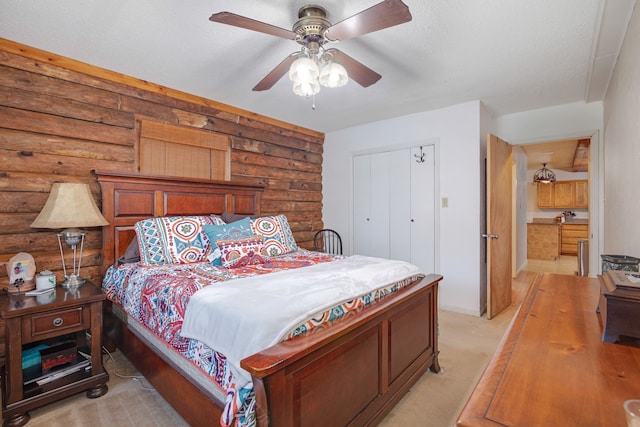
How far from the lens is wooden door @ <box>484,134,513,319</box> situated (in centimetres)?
333

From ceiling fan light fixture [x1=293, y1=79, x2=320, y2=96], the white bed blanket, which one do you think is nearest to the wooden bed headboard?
the white bed blanket

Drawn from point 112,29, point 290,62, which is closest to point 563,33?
point 290,62

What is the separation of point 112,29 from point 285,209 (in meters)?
2.70

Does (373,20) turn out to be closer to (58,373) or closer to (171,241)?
(171,241)

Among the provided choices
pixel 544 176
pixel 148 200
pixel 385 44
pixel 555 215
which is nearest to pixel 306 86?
pixel 385 44

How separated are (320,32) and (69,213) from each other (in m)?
2.07

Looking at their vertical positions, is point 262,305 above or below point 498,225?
below

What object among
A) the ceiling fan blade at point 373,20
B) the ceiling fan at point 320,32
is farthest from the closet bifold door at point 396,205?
the ceiling fan blade at point 373,20

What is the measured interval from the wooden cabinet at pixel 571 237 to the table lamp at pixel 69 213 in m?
9.67

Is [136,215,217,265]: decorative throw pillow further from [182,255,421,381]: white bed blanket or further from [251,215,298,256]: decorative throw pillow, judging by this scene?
[182,255,421,381]: white bed blanket

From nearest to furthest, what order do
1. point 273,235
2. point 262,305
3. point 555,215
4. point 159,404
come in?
point 262,305
point 159,404
point 273,235
point 555,215

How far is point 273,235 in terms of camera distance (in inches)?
119

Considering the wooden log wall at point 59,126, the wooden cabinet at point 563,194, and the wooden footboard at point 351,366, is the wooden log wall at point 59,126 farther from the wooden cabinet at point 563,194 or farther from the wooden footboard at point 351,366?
the wooden cabinet at point 563,194

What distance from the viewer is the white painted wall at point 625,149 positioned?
5.78ft
